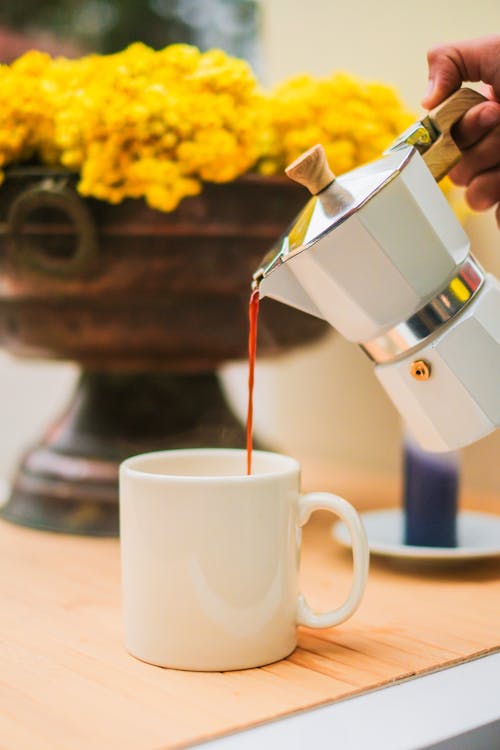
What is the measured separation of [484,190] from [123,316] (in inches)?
11.7

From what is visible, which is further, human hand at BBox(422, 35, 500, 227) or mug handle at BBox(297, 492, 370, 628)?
human hand at BBox(422, 35, 500, 227)

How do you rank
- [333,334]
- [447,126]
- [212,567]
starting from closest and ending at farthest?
[212,567], [447,126], [333,334]

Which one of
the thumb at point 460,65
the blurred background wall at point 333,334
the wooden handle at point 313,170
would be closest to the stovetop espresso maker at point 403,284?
the wooden handle at point 313,170

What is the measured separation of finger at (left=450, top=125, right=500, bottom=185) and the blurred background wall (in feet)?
0.62

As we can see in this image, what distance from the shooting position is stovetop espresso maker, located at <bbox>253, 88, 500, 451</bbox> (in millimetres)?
504

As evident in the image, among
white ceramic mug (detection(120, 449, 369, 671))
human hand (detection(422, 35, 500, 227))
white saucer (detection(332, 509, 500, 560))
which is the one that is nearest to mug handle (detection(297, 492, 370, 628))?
white ceramic mug (detection(120, 449, 369, 671))

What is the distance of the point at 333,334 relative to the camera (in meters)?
0.96

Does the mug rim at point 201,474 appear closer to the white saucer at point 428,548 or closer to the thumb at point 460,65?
the white saucer at point 428,548

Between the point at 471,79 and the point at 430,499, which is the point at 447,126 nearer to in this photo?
the point at 471,79

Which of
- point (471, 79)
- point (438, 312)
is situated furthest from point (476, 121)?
point (438, 312)

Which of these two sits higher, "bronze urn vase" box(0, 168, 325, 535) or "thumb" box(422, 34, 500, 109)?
"thumb" box(422, 34, 500, 109)

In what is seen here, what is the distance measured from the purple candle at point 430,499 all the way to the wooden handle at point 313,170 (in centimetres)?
31

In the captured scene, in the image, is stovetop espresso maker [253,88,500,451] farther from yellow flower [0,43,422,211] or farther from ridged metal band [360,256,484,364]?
yellow flower [0,43,422,211]

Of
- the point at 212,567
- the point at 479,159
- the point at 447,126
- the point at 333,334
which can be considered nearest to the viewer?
the point at 212,567
